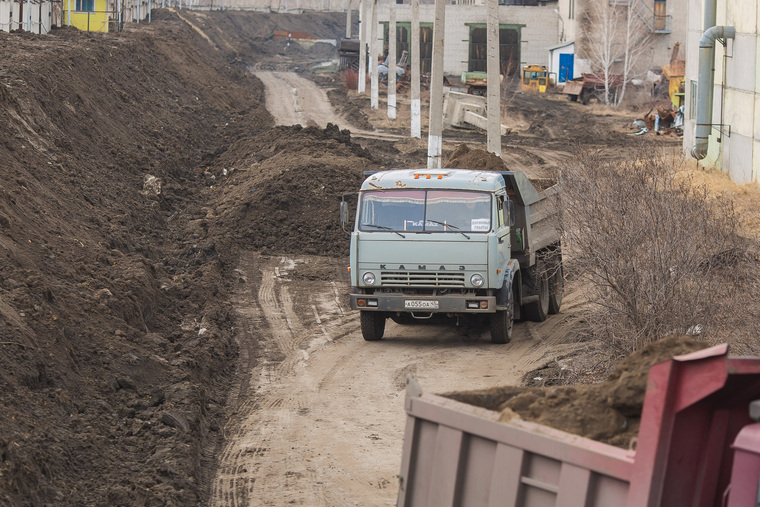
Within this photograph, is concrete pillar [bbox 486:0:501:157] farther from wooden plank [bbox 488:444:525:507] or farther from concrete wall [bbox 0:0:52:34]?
concrete wall [bbox 0:0:52:34]

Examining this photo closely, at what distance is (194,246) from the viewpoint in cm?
1830

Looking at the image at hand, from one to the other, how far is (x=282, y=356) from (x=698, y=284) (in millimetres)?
5635

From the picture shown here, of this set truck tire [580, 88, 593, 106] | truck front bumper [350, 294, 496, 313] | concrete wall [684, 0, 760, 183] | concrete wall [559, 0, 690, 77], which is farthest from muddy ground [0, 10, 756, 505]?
concrete wall [559, 0, 690, 77]

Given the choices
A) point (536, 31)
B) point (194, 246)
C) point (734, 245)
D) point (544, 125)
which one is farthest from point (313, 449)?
point (536, 31)

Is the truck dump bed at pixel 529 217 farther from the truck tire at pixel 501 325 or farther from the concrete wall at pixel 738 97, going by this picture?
the concrete wall at pixel 738 97

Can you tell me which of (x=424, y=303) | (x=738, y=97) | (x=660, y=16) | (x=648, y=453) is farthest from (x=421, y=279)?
(x=660, y=16)

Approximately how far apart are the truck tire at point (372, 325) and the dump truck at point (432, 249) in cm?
1

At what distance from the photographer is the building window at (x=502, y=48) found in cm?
7331

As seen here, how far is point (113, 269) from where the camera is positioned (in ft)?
46.5

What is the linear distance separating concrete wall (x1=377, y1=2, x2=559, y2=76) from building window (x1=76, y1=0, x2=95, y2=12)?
25436mm

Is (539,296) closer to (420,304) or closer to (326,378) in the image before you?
(420,304)

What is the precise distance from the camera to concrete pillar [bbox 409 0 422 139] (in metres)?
36.4

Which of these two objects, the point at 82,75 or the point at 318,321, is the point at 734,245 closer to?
the point at 318,321

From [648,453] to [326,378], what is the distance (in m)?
7.70
